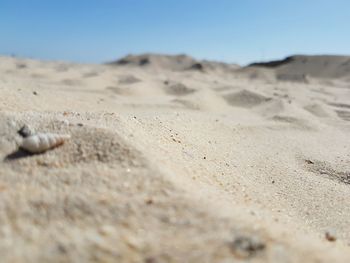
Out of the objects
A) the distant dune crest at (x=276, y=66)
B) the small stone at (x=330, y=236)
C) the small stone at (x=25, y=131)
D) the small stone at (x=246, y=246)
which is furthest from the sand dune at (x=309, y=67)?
the small stone at (x=246, y=246)

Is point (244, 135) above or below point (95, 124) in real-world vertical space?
below

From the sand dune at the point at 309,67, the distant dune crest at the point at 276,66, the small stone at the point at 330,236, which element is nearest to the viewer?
the small stone at the point at 330,236

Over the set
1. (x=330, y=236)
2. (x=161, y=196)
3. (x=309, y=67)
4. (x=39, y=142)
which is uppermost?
(x=309, y=67)

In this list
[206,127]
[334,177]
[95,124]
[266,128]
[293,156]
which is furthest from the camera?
[266,128]

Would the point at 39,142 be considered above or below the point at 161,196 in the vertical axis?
above

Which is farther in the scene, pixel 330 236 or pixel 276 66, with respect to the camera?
pixel 276 66

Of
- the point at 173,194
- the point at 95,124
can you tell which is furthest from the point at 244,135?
the point at 173,194

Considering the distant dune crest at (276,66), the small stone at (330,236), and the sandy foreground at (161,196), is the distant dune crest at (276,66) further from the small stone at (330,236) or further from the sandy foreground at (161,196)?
the small stone at (330,236)

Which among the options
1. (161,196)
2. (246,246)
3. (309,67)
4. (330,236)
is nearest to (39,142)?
(161,196)

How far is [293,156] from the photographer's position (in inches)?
104

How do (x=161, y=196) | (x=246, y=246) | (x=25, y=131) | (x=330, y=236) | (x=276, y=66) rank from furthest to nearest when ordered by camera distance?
(x=276, y=66) → (x=25, y=131) → (x=330, y=236) → (x=161, y=196) → (x=246, y=246)

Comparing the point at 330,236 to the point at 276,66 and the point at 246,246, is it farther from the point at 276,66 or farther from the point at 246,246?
the point at 276,66

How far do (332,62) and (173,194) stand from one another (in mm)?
12378

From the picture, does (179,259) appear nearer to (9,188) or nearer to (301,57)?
(9,188)
